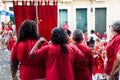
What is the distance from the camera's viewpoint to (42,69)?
20.4 feet

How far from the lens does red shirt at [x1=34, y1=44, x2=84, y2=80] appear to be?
5910mm

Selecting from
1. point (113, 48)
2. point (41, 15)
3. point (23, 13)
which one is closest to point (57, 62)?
point (113, 48)

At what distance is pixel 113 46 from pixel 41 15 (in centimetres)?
422

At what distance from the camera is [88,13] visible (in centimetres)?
3194

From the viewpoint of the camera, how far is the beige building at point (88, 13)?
103 feet

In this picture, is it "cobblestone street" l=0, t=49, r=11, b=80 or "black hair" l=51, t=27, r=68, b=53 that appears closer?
"black hair" l=51, t=27, r=68, b=53

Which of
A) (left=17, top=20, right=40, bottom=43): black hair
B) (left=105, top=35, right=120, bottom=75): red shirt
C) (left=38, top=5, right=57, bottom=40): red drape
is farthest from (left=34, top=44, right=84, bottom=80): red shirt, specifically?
(left=38, top=5, right=57, bottom=40): red drape

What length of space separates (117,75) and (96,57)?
3.42 m

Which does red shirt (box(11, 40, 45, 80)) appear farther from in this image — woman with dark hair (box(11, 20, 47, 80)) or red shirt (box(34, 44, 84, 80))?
red shirt (box(34, 44, 84, 80))

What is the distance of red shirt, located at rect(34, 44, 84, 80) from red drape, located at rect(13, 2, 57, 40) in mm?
4280

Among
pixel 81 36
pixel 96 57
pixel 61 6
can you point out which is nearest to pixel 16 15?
pixel 96 57

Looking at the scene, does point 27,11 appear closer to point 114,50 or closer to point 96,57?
point 96,57

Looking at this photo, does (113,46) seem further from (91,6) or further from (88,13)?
(88,13)

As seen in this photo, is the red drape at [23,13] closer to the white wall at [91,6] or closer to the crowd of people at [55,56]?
the crowd of people at [55,56]
